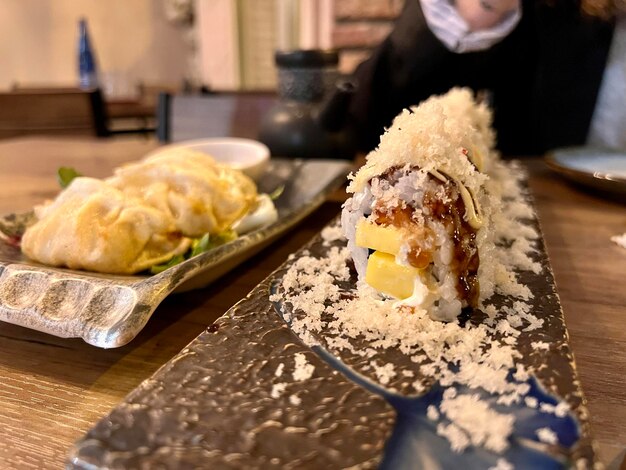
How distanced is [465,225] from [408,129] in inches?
5.6

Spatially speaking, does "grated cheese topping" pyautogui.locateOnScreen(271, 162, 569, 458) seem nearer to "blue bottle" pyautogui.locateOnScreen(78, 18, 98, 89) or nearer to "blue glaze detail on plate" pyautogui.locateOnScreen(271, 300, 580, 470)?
"blue glaze detail on plate" pyautogui.locateOnScreen(271, 300, 580, 470)

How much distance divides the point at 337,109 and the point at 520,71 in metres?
1.01

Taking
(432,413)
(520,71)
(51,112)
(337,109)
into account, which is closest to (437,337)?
(432,413)

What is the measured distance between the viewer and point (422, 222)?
606 mm

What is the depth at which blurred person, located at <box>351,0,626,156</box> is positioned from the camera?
67.4 inches

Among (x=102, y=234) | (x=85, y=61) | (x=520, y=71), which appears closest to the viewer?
(x=102, y=234)

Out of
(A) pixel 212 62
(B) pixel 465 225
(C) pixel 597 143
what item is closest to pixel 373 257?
(B) pixel 465 225

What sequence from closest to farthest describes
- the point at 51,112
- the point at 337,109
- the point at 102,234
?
1. the point at 102,234
2. the point at 337,109
3. the point at 51,112

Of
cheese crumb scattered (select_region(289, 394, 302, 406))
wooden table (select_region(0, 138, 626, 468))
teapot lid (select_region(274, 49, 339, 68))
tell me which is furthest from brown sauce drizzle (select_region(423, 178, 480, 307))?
teapot lid (select_region(274, 49, 339, 68))

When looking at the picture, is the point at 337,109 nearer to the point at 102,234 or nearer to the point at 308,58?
the point at 308,58

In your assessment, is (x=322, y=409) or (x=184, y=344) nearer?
(x=322, y=409)

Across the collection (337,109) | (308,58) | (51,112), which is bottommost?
(51,112)

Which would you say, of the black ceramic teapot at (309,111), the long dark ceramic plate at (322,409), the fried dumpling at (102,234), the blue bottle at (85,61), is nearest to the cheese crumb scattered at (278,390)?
the long dark ceramic plate at (322,409)

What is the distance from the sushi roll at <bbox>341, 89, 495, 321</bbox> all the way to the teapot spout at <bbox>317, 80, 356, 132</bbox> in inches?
23.9
